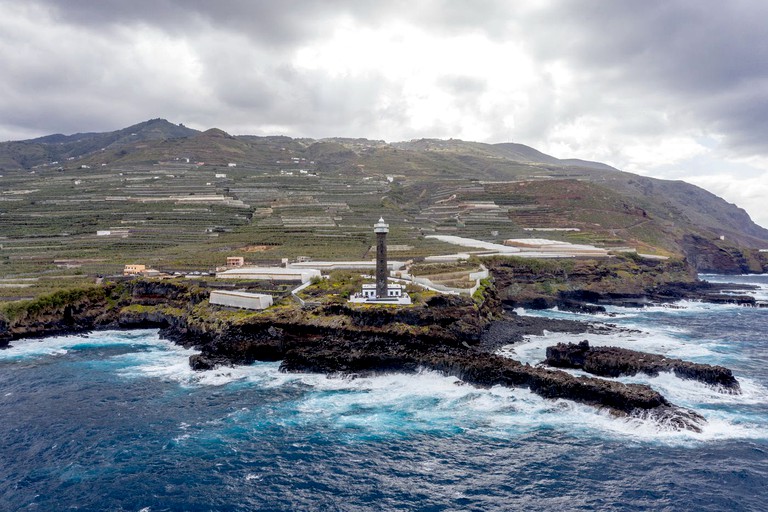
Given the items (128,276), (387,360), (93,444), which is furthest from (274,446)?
(128,276)

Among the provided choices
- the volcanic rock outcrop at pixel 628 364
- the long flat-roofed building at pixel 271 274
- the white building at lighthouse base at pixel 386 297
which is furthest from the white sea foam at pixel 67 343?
the volcanic rock outcrop at pixel 628 364

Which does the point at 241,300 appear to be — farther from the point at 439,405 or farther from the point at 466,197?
the point at 466,197

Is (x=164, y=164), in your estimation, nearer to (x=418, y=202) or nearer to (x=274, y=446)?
(x=418, y=202)

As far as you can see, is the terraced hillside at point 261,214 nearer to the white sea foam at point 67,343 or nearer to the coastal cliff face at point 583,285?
the white sea foam at point 67,343

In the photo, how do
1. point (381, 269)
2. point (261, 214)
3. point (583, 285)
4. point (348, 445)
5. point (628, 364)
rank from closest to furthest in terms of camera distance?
point (348, 445), point (628, 364), point (381, 269), point (583, 285), point (261, 214)

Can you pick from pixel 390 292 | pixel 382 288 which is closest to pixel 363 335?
pixel 382 288

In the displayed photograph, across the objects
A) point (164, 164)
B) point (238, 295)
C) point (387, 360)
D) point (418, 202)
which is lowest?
point (387, 360)
